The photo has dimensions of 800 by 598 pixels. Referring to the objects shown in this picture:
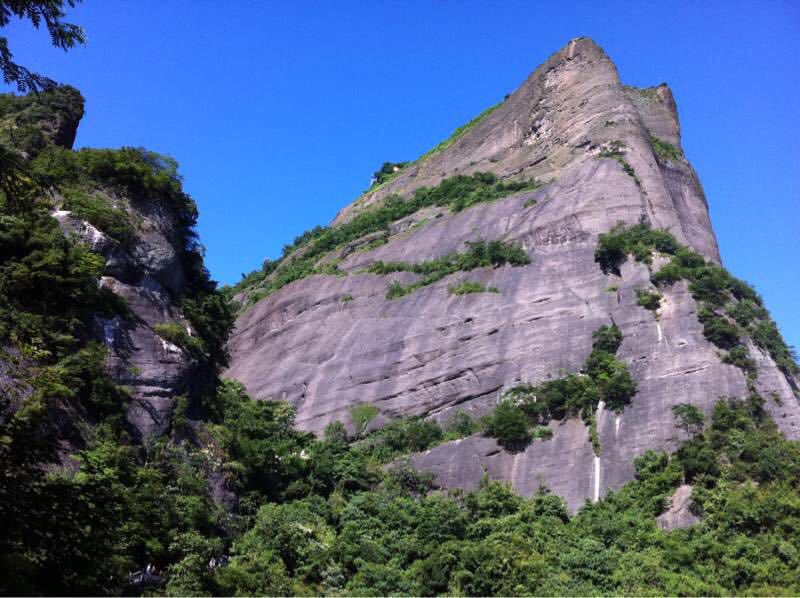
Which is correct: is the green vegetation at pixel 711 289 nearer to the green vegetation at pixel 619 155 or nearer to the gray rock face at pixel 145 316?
the green vegetation at pixel 619 155

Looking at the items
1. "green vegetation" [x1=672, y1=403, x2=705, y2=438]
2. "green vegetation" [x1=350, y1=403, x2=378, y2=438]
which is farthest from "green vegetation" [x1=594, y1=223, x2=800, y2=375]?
"green vegetation" [x1=350, y1=403, x2=378, y2=438]

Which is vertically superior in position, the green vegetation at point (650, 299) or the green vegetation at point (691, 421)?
the green vegetation at point (650, 299)

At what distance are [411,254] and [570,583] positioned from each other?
30.1 metres

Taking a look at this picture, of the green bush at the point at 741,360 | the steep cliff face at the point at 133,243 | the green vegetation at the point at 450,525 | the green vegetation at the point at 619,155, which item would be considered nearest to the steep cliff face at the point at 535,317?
the green vegetation at the point at 619,155

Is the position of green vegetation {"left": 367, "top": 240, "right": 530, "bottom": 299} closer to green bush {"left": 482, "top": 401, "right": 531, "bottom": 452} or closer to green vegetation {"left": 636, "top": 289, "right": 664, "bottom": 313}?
green vegetation {"left": 636, "top": 289, "right": 664, "bottom": 313}

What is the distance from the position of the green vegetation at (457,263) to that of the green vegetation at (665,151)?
727 inches

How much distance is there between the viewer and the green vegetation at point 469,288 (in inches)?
1743

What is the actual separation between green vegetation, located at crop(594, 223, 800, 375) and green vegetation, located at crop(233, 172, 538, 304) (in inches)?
469

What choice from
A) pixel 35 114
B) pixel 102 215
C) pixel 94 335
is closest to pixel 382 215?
pixel 35 114

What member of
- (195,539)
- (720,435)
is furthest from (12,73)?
(720,435)

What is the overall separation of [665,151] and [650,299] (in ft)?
80.3

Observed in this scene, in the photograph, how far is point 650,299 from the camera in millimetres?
38938

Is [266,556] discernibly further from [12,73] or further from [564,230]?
[564,230]

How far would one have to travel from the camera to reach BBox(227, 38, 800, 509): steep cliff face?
34156 mm
